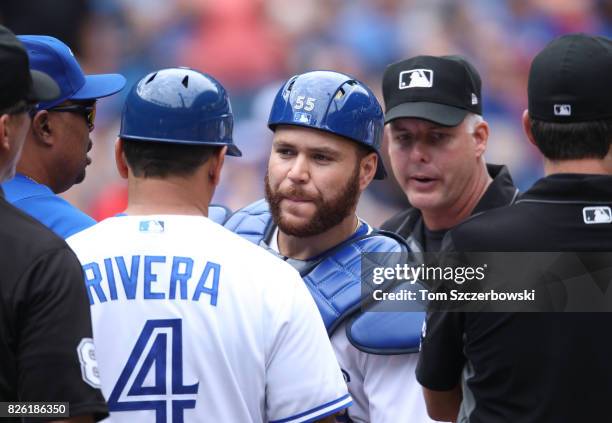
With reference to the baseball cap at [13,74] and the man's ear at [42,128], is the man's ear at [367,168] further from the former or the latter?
the baseball cap at [13,74]

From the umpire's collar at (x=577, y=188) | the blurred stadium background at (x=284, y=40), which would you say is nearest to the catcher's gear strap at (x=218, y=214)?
the umpire's collar at (x=577, y=188)

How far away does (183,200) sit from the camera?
2721 mm

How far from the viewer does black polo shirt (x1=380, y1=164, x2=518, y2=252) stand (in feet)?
14.7

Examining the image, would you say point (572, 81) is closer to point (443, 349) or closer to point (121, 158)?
point (443, 349)

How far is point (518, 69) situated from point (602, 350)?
593 centimetres

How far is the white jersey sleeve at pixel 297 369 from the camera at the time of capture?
262 cm

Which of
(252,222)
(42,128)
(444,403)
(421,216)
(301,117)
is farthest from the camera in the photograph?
(421,216)

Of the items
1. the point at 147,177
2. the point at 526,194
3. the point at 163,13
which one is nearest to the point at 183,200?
the point at 147,177

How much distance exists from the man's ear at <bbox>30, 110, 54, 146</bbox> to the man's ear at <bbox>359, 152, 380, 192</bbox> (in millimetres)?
1154

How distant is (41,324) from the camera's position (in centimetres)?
210

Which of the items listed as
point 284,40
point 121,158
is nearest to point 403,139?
point 121,158

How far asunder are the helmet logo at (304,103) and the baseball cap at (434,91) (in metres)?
0.87

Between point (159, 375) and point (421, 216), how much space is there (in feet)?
8.28

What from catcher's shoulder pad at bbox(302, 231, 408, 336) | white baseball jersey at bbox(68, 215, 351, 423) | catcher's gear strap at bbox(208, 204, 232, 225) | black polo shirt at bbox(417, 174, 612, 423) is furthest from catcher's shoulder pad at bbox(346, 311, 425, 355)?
catcher's gear strap at bbox(208, 204, 232, 225)
